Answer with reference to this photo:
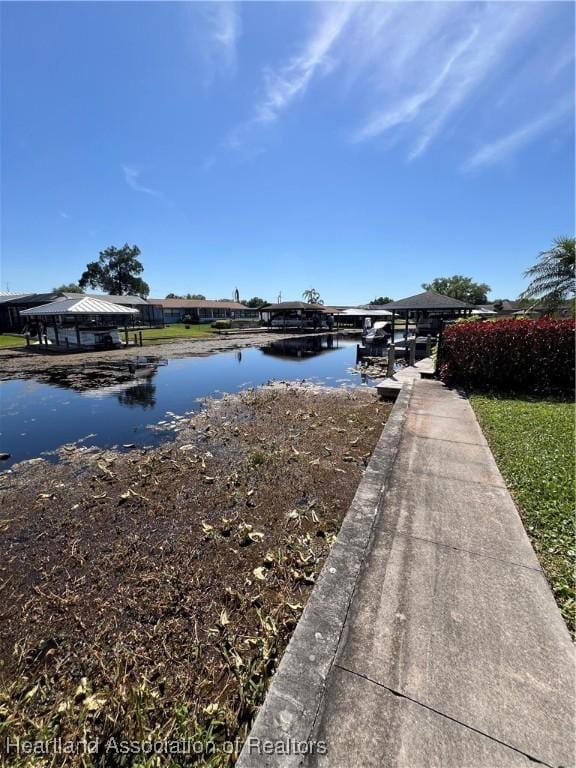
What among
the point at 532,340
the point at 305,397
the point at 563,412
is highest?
the point at 532,340

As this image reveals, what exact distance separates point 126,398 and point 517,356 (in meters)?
11.3

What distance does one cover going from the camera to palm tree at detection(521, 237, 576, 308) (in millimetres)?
15508

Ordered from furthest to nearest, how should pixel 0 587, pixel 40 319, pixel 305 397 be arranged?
pixel 40 319, pixel 305 397, pixel 0 587

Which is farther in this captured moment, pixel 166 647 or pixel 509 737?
pixel 166 647

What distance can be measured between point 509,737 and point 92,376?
53.8 ft

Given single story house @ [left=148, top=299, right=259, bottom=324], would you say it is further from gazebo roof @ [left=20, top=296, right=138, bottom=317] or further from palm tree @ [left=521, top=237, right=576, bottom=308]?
palm tree @ [left=521, top=237, right=576, bottom=308]

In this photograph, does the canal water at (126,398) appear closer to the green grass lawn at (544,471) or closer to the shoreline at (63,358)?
the shoreline at (63,358)

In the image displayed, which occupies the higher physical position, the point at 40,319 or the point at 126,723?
the point at 40,319

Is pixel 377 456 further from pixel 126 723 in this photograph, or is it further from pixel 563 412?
pixel 563 412

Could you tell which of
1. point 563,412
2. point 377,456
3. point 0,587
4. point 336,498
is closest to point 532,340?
point 563,412

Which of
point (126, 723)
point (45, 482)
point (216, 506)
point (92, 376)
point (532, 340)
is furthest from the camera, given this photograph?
point (92, 376)

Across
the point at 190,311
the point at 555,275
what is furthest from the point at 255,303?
the point at 555,275

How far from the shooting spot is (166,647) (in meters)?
2.56

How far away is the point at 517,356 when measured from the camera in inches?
341
